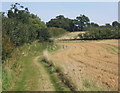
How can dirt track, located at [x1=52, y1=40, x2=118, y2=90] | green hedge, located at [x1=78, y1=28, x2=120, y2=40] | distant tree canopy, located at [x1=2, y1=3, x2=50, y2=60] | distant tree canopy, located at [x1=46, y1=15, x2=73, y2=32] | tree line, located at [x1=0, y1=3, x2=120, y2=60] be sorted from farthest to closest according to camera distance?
1. distant tree canopy, located at [x1=46, y1=15, x2=73, y2=32]
2. green hedge, located at [x1=78, y1=28, x2=120, y2=40]
3. tree line, located at [x1=0, y1=3, x2=120, y2=60]
4. distant tree canopy, located at [x1=2, y1=3, x2=50, y2=60]
5. dirt track, located at [x1=52, y1=40, x2=118, y2=90]

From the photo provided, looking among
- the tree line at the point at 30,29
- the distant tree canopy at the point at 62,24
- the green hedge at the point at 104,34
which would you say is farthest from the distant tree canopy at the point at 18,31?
the distant tree canopy at the point at 62,24

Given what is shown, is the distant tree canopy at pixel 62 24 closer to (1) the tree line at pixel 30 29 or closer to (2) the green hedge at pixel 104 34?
(1) the tree line at pixel 30 29

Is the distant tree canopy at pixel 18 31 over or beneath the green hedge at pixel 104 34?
over

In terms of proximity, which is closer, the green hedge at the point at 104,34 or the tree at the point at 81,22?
the green hedge at the point at 104,34

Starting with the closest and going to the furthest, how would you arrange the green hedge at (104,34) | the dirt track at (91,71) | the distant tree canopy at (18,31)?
the dirt track at (91,71)
the distant tree canopy at (18,31)
the green hedge at (104,34)

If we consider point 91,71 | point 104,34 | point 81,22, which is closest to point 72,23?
point 81,22

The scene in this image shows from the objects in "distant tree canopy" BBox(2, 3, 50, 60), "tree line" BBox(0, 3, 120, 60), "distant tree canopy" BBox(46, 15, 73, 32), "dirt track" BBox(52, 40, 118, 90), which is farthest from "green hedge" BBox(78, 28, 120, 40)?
"dirt track" BBox(52, 40, 118, 90)

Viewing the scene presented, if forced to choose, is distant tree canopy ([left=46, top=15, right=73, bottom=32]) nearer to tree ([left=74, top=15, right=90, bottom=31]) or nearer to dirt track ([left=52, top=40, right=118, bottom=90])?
tree ([left=74, top=15, right=90, bottom=31])

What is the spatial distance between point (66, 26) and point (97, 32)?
53257 mm

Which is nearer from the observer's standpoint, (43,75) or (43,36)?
(43,75)

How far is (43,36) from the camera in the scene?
7275 cm

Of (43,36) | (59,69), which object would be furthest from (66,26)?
(59,69)

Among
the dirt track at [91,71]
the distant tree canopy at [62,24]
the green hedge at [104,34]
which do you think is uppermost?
the distant tree canopy at [62,24]

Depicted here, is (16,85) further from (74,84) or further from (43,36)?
(43,36)
